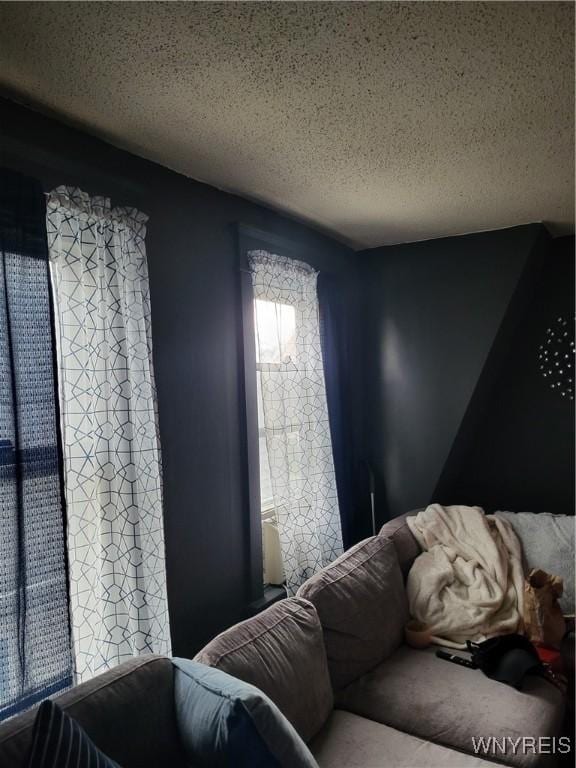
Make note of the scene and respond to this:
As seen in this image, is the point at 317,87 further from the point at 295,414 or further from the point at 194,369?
the point at 295,414

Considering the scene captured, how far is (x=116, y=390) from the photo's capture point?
186 cm

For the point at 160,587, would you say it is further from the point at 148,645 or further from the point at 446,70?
the point at 446,70

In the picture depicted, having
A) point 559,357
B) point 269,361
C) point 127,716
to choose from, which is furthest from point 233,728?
point 559,357

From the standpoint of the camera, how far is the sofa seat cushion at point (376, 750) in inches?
65.5

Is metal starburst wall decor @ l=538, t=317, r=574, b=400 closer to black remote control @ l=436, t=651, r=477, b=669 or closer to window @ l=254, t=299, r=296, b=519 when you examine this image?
window @ l=254, t=299, r=296, b=519

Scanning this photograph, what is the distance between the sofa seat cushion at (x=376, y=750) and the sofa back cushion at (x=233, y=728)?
0.41 meters

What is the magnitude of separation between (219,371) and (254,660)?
1202mm

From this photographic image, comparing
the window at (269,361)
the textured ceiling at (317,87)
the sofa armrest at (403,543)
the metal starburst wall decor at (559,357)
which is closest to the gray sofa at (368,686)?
the sofa armrest at (403,543)

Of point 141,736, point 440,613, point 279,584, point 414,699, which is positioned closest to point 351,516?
point 279,584

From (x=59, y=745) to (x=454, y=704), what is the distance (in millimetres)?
1423

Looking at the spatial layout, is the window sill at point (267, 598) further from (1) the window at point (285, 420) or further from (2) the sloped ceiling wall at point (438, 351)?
(2) the sloped ceiling wall at point (438, 351)

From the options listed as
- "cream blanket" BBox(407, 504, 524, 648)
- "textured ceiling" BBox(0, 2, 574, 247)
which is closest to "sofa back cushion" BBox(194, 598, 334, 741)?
"cream blanket" BBox(407, 504, 524, 648)

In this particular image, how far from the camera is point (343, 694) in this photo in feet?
6.72

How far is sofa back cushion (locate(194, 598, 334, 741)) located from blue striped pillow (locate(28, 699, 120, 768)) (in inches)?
20.3
